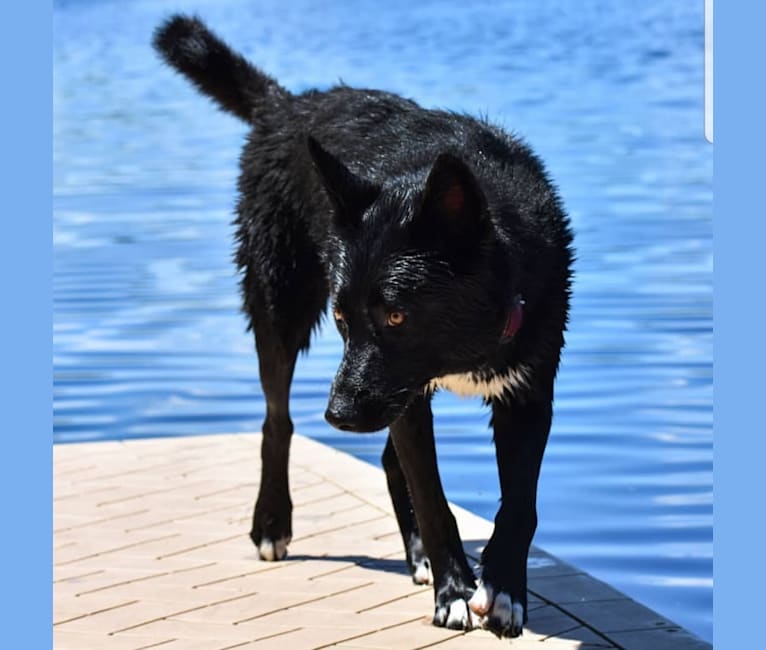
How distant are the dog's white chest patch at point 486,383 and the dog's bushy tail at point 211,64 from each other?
1909 mm

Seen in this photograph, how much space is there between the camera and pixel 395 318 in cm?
386

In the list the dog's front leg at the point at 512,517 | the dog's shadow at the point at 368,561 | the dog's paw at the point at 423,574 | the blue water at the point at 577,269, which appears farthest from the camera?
the blue water at the point at 577,269

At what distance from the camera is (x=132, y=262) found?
13781 millimetres

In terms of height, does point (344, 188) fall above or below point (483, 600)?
above

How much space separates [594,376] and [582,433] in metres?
1.33

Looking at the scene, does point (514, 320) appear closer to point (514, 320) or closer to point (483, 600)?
point (514, 320)

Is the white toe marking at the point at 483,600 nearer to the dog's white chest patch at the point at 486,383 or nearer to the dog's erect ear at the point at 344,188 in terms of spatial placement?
the dog's white chest patch at the point at 486,383

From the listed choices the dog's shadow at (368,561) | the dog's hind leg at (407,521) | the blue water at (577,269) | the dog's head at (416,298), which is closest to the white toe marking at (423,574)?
the dog's hind leg at (407,521)

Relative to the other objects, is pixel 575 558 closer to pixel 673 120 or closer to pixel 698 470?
pixel 698 470

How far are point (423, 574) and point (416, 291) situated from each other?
127 centimetres

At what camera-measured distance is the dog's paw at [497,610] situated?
12.7ft

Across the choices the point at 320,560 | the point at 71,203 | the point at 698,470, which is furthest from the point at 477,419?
the point at 71,203

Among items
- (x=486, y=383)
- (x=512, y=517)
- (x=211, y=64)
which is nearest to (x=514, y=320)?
(x=486, y=383)

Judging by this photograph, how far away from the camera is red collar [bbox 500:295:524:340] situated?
403cm
